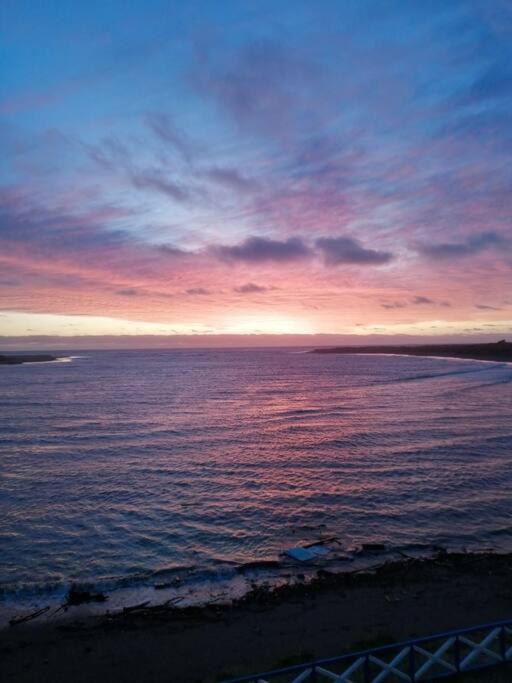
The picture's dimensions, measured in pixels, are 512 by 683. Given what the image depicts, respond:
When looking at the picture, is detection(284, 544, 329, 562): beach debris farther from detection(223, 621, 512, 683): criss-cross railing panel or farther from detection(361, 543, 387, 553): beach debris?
detection(223, 621, 512, 683): criss-cross railing panel

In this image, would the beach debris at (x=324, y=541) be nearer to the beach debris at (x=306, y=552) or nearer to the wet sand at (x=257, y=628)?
the beach debris at (x=306, y=552)

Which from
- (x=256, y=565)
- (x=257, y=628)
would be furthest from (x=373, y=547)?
(x=257, y=628)

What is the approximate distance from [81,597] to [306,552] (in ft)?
26.7

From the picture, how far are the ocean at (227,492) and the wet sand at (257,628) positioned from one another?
1684mm

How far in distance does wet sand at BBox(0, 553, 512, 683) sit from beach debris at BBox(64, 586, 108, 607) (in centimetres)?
82

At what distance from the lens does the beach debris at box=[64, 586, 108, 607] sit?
1528 centimetres

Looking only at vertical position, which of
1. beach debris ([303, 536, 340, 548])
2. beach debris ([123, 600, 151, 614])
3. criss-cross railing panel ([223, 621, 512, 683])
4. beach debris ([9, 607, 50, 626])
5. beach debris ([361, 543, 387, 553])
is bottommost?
beach debris ([9, 607, 50, 626])

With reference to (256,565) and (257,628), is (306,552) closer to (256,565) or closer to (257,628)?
(256,565)

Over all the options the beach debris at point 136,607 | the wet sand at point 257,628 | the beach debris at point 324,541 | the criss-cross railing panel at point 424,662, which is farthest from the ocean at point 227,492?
the criss-cross railing panel at point 424,662

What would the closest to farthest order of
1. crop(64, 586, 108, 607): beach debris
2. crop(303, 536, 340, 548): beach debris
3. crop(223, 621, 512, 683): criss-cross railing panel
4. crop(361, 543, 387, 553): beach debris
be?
crop(223, 621, 512, 683): criss-cross railing panel
crop(64, 586, 108, 607): beach debris
crop(361, 543, 387, 553): beach debris
crop(303, 536, 340, 548): beach debris

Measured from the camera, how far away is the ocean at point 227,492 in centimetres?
1788

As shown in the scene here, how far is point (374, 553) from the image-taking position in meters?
18.2

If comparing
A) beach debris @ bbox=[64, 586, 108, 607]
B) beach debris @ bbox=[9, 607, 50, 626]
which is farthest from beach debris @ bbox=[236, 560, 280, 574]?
beach debris @ bbox=[9, 607, 50, 626]

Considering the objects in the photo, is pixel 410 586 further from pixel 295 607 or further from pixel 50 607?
pixel 50 607
